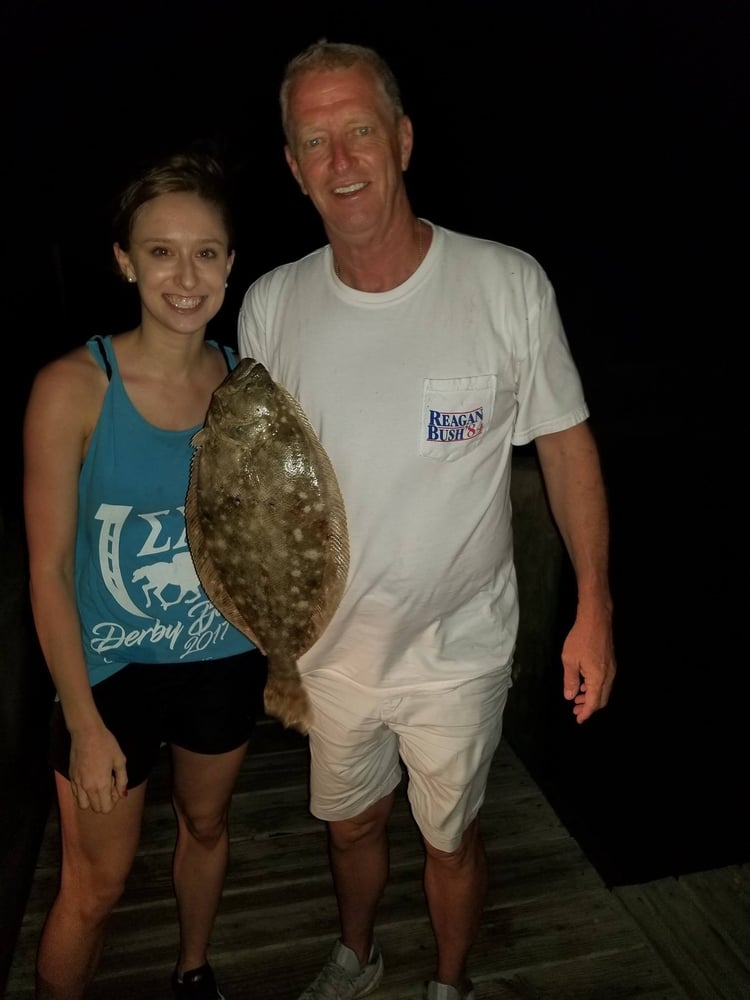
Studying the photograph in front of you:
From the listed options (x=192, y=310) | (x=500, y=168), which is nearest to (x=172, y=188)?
(x=192, y=310)

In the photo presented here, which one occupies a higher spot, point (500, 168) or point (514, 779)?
point (500, 168)

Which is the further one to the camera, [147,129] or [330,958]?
[147,129]

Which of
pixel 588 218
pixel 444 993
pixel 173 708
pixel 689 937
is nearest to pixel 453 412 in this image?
pixel 173 708

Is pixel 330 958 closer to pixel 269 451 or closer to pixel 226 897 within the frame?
pixel 226 897

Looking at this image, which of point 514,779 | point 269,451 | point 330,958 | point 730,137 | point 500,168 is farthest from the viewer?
point 730,137

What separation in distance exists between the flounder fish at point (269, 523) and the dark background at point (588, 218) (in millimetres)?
1738

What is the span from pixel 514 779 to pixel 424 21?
9.11m

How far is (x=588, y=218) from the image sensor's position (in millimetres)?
12414

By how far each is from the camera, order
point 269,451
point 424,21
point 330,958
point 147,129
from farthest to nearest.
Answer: point 424,21 < point 147,129 < point 330,958 < point 269,451

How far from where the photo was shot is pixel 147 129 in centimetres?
833

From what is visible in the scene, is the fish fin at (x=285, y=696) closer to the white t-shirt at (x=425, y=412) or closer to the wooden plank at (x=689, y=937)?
the white t-shirt at (x=425, y=412)

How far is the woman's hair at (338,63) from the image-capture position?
5.86ft

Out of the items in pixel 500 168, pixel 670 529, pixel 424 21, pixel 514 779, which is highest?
pixel 424 21

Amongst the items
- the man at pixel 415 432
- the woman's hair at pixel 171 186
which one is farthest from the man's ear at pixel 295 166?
the woman's hair at pixel 171 186
